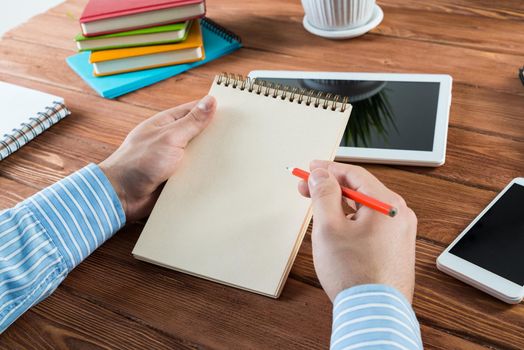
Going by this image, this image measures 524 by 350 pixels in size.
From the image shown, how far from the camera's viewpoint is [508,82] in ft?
3.38

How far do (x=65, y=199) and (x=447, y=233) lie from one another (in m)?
0.54

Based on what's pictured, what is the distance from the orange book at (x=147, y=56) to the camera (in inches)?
45.6

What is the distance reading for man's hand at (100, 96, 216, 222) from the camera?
2.84ft

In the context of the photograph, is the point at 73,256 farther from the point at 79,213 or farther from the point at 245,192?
the point at 245,192

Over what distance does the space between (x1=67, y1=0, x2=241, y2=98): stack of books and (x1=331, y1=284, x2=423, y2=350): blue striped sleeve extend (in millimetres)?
690

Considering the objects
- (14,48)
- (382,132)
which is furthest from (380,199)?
(14,48)

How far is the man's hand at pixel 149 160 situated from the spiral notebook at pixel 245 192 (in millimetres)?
18

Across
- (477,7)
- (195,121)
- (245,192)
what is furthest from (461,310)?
(477,7)

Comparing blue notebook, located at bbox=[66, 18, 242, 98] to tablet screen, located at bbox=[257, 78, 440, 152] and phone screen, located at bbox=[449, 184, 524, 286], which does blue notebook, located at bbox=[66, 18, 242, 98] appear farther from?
phone screen, located at bbox=[449, 184, 524, 286]

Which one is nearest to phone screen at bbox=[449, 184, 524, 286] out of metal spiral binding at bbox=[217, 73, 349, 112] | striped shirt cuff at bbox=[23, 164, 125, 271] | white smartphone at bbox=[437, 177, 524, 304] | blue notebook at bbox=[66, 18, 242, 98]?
white smartphone at bbox=[437, 177, 524, 304]

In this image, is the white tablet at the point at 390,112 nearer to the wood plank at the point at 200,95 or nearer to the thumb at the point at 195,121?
the wood plank at the point at 200,95

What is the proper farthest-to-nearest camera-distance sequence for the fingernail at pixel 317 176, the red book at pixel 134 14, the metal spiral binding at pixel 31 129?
the red book at pixel 134 14 < the metal spiral binding at pixel 31 129 < the fingernail at pixel 317 176

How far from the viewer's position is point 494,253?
72 centimetres

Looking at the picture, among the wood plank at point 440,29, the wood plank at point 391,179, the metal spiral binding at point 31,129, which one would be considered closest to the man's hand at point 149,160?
the wood plank at point 391,179
